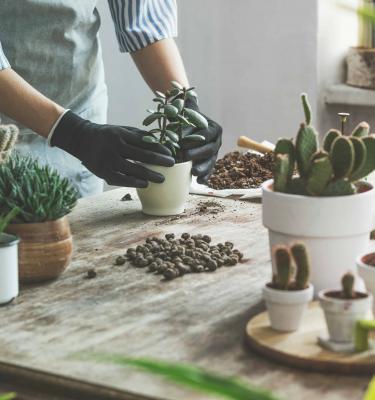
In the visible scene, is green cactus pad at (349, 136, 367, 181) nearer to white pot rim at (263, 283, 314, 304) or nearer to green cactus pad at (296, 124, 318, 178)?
green cactus pad at (296, 124, 318, 178)

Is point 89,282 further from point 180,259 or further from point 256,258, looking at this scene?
point 256,258

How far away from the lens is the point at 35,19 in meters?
2.37

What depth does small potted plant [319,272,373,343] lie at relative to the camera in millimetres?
1028

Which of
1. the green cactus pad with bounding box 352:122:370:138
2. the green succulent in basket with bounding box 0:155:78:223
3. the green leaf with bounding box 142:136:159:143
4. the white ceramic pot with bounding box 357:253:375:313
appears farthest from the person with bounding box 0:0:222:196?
the white ceramic pot with bounding box 357:253:375:313

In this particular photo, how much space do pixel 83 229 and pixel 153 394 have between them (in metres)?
0.85

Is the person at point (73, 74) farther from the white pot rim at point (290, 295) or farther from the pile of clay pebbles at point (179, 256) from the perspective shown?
the white pot rim at point (290, 295)

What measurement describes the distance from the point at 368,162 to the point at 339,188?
2.9 inches

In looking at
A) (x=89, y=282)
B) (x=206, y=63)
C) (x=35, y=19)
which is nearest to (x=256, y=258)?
(x=89, y=282)

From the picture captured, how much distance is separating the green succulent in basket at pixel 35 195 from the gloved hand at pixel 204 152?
56cm

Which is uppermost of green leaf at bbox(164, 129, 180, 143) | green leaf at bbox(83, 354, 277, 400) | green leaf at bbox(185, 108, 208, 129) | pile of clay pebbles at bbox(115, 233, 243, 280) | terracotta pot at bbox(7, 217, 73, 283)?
green leaf at bbox(83, 354, 277, 400)

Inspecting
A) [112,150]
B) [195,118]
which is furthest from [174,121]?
[112,150]

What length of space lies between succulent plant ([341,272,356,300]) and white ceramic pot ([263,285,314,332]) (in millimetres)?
57

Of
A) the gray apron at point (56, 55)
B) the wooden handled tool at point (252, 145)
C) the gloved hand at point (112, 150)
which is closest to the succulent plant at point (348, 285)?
the gloved hand at point (112, 150)

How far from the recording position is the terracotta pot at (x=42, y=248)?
1.36 m
